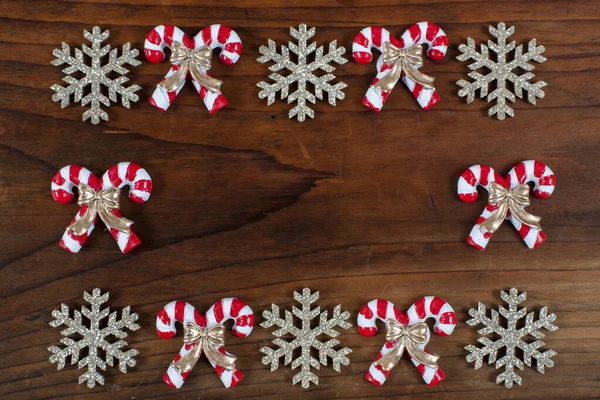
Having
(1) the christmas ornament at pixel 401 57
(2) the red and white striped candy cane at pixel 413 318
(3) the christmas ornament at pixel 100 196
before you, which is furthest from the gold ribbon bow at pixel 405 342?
(3) the christmas ornament at pixel 100 196

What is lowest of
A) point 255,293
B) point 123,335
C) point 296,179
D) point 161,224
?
point 123,335

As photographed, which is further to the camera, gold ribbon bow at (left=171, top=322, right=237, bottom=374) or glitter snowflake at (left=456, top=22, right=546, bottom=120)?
glitter snowflake at (left=456, top=22, right=546, bottom=120)

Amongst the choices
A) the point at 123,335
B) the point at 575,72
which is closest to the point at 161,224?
the point at 123,335

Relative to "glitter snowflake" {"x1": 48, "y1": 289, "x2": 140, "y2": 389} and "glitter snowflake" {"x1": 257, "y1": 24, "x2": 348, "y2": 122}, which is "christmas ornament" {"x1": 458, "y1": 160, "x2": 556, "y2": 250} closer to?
"glitter snowflake" {"x1": 257, "y1": 24, "x2": 348, "y2": 122}

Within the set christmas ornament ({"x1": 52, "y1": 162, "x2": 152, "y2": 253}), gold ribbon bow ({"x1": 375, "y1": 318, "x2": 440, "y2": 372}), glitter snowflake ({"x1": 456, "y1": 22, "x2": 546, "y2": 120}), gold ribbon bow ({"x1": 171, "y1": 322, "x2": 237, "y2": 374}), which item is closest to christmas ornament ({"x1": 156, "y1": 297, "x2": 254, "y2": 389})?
gold ribbon bow ({"x1": 171, "y1": 322, "x2": 237, "y2": 374})

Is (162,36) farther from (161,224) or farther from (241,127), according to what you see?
(161,224)

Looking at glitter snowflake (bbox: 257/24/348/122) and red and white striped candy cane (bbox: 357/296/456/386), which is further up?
glitter snowflake (bbox: 257/24/348/122)
